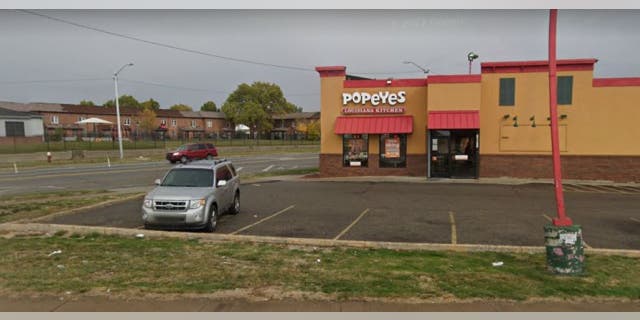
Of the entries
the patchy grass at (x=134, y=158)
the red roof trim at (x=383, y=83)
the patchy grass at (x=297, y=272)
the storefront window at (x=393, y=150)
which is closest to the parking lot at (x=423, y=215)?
the patchy grass at (x=297, y=272)

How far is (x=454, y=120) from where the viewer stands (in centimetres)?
1855

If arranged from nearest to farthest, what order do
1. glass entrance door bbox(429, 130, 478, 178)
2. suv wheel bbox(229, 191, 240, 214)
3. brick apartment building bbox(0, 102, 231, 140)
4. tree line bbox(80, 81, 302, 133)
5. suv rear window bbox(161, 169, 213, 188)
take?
suv rear window bbox(161, 169, 213, 188), suv wheel bbox(229, 191, 240, 214), glass entrance door bbox(429, 130, 478, 178), brick apartment building bbox(0, 102, 231, 140), tree line bbox(80, 81, 302, 133)

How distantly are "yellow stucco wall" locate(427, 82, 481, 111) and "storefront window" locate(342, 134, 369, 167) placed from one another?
391cm

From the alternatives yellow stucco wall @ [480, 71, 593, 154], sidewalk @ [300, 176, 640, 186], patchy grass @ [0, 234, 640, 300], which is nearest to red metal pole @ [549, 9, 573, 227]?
patchy grass @ [0, 234, 640, 300]

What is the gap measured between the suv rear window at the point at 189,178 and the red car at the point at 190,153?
2389 cm

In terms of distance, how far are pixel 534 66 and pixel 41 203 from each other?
827 inches

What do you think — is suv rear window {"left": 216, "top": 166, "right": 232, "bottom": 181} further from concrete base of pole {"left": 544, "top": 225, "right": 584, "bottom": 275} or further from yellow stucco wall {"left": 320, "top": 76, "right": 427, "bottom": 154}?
yellow stucco wall {"left": 320, "top": 76, "right": 427, "bottom": 154}

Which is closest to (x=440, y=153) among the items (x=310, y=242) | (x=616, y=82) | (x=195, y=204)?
(x=616, y=82)

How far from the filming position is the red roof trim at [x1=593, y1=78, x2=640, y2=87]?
58.5 ft

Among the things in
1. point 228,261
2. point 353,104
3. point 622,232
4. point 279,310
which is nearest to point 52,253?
point 228,261

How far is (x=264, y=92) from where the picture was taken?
9894cm

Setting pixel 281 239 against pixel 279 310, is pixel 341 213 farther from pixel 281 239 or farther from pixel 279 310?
pixel 279 310

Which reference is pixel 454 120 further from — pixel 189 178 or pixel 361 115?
pixel 189 178

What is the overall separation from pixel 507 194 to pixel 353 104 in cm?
Answer: 914
